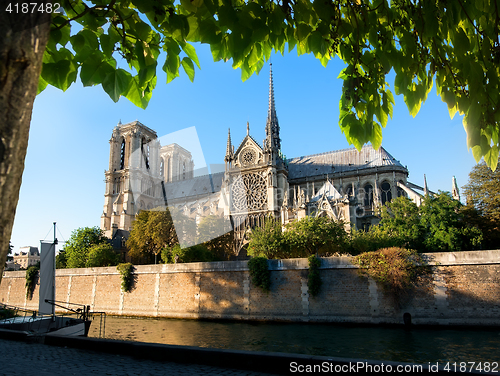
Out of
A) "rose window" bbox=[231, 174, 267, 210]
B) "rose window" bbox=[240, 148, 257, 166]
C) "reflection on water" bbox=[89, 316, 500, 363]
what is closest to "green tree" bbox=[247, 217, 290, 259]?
"reflection on water" bbox=[89, 316, 500, 363]

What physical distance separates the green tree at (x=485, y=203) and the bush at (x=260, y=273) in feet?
48.9

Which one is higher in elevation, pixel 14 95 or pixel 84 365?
pixel 14 95

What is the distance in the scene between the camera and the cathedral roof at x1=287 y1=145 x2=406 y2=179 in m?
44.2

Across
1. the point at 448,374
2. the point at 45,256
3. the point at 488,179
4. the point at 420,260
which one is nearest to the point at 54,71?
the point at 448,374

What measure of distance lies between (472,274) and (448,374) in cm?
1492

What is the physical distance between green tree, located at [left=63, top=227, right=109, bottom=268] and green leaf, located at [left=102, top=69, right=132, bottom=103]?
3565 cm

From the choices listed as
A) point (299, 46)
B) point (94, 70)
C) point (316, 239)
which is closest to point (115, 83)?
point (94, 70)

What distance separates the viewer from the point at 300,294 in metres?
19.7

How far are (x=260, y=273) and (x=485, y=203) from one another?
17.8 metres

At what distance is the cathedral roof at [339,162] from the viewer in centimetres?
4424

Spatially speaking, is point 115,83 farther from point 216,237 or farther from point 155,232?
point 216,237

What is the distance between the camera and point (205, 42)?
272 centimetres

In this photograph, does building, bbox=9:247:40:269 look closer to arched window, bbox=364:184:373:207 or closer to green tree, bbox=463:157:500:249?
arched window, bbox=364:184:373:207

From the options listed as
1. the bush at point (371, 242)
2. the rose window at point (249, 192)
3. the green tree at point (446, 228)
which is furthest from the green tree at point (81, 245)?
the green tree at point (446, 228)
